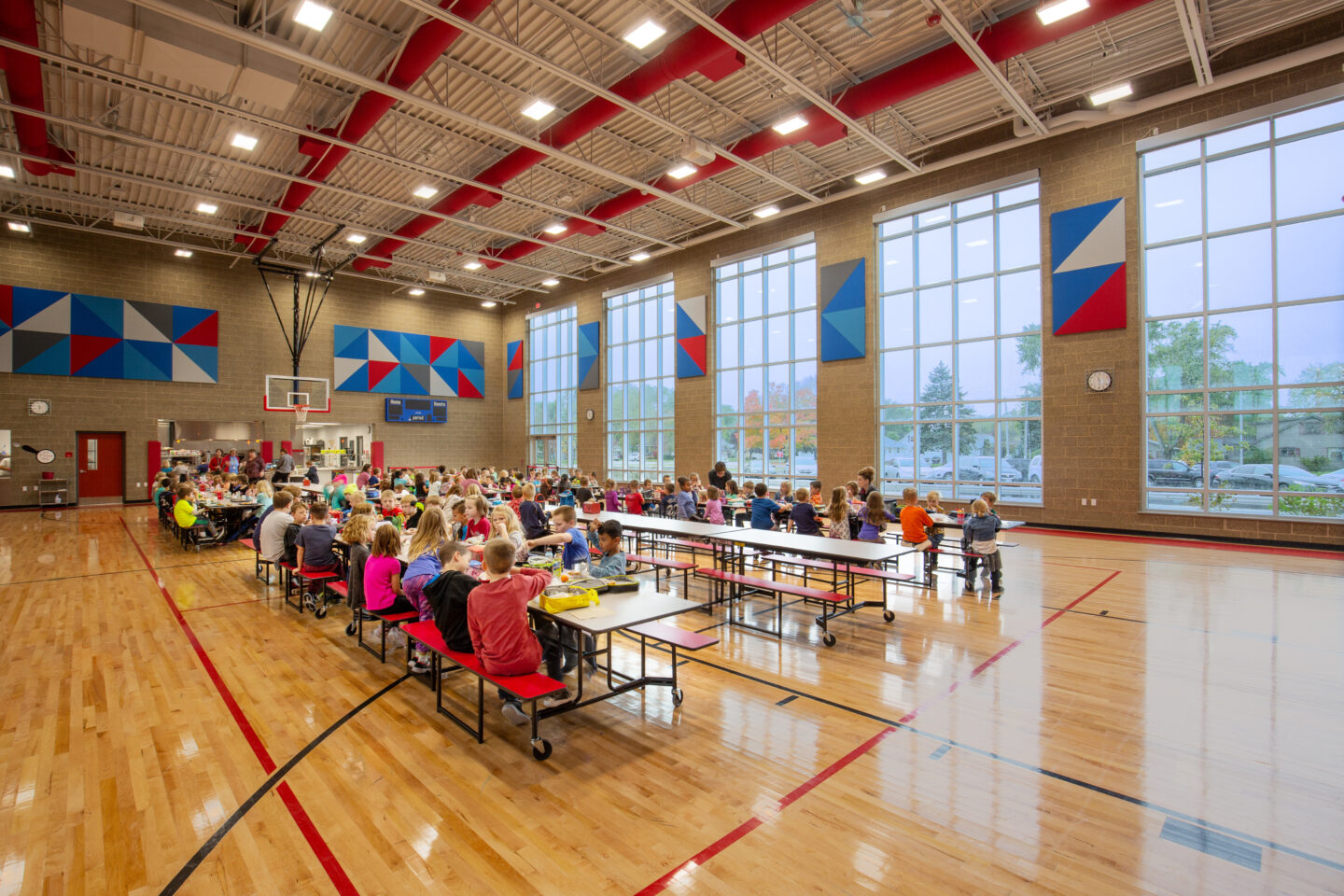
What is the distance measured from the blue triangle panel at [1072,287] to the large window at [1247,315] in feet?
2.27

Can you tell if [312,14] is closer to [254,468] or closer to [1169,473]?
[254,468]

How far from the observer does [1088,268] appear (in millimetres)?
11039

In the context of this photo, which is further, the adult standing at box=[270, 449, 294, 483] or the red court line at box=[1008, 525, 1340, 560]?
the adult standing at box=[270, 449, 294, 483]

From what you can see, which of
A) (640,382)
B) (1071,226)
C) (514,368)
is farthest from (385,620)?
(514,368)

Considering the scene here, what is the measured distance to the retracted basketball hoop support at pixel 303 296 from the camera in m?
18.7

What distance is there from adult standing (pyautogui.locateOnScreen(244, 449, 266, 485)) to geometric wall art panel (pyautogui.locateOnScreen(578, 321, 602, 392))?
9819mm

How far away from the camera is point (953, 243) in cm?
1284

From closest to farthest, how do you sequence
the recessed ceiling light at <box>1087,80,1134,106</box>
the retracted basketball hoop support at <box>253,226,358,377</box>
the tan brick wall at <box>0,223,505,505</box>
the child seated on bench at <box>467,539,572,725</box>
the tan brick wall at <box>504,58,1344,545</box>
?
the child seated on bench at <box>467,539,572,725</box> → the recessed ceiling light at <box>1087,80,1134,106</box> → the tan brick wall at <box>504,58,1344,545</box> → the tan brick wall at <box>0,223,505,505</box> → the retracted basketball hoop support at <box>253,226,358,377</box>

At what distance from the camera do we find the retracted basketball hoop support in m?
18.7

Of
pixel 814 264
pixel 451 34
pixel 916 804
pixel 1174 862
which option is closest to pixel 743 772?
pixel 916 804

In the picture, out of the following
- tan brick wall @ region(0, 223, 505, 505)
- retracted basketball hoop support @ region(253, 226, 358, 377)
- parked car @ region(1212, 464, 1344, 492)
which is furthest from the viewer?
retracted basketball hoop support @ region(253, 226, 358, 377)

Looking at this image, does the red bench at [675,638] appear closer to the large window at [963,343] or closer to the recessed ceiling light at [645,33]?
the recessed ceiling light at [645,33]

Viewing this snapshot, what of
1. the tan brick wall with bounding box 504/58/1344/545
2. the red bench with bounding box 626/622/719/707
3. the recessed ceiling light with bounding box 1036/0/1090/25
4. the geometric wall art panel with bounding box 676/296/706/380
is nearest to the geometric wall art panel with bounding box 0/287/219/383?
the geometric wall art panel with bounding box 676/296/706/380

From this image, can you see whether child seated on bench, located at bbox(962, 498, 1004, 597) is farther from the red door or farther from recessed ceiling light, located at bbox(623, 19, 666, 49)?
the red door
